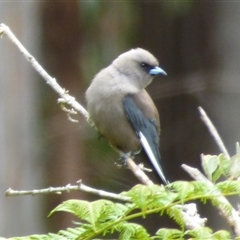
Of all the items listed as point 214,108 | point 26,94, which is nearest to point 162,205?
point 26,94

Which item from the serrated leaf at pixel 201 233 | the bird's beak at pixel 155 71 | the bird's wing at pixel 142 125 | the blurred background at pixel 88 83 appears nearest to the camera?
the serrated leaf at pixel 201 233

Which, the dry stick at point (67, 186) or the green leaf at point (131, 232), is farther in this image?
the dry stick at point (67, 186)

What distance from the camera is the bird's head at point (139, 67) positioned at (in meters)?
5.04

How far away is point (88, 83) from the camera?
22.9 ft

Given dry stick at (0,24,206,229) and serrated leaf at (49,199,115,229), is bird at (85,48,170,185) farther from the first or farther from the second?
serrated leaf at (49,199,115,229)

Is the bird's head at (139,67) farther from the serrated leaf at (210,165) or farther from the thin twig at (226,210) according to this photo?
the serrated leaf at (210,165)

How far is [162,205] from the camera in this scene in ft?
5.92

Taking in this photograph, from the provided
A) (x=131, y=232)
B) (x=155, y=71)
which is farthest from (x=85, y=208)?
(x=155, y=71)

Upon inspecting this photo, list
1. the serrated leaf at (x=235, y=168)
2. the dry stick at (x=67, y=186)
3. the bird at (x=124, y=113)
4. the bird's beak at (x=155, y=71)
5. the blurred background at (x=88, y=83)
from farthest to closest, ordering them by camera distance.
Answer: the blurred background at (x=88, y=83) → the bird's beak at (x=155, y=71) → the bird at (x=124, y=113) → the dry stick at (x=67, y=186) → the serrated leaf at (x=235, y=168)

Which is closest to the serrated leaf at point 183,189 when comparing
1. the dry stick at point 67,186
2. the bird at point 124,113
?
the dry stick at point 67,186

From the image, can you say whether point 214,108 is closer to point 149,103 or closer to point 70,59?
point 70,59

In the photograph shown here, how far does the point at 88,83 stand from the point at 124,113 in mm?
2314

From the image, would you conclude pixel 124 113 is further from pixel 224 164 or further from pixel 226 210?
pixel 226 210

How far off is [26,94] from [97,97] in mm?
2105
